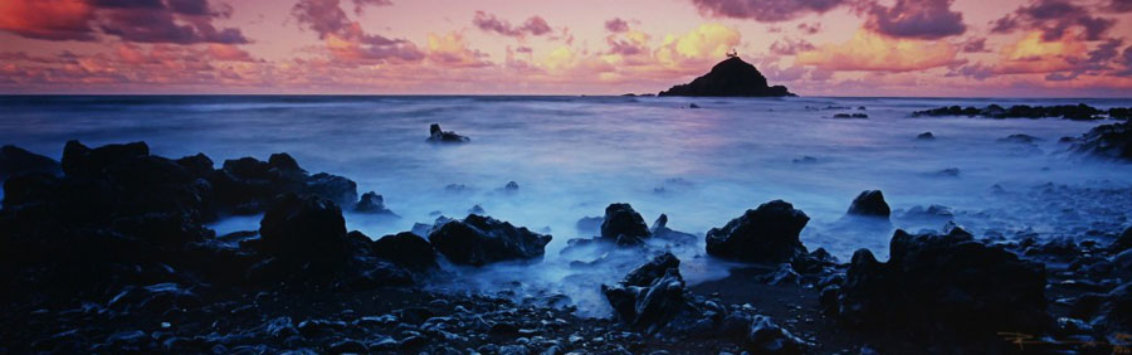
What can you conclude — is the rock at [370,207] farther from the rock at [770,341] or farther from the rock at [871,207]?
the rock at [871,207]

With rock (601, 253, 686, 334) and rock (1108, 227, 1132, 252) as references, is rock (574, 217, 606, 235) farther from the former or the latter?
rock (1108, 227, 1132, 252)

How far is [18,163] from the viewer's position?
9883mm


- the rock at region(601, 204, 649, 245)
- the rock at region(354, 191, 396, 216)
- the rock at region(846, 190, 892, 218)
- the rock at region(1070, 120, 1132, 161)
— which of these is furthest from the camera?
the rock at region(1070, 120, 1132, 161)

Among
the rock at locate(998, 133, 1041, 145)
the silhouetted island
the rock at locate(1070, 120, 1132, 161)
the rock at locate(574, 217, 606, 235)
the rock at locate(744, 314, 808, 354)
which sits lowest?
the rock at locate(574, 217, 606, 235)

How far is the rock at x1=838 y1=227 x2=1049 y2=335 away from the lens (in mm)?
3479

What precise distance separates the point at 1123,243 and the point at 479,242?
6.12 meters

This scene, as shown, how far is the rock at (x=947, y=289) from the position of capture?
3479 mm

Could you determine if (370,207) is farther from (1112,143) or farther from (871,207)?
(1112,143)

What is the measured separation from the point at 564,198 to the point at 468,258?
418 cm

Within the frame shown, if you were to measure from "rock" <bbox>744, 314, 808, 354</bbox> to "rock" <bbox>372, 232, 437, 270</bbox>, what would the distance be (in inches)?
118

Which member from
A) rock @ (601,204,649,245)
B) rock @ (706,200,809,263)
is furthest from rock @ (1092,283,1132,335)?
rock @ (601,204,649,245)

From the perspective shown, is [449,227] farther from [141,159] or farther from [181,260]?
[141,159]

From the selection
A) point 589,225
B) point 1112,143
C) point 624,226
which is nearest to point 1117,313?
point 624,226

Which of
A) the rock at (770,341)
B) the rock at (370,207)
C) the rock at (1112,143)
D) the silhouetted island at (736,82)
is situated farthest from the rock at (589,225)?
the silhouetted island at (736,82)
